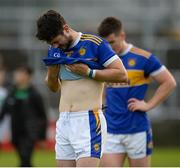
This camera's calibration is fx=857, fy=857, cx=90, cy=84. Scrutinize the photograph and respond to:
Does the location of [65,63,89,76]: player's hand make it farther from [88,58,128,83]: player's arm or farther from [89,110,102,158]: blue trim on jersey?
[89,110,102,158]: blue trim on jersey

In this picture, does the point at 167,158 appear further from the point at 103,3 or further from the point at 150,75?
the point at 103,3

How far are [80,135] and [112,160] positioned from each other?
208 cm

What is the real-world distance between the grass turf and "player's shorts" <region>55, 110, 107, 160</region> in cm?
762

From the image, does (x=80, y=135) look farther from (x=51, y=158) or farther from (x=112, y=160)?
(x=51, y=158)

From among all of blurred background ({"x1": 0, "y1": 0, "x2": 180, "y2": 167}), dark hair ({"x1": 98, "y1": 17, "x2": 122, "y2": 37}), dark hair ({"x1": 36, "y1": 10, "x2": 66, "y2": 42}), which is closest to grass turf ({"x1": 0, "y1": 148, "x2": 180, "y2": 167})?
blurred background ({"x1": 0, "y1": 0, "x2": 180, "y2": 167})

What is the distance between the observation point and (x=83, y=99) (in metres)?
7.89

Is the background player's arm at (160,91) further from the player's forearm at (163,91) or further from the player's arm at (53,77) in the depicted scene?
the player's arm at (53,77)

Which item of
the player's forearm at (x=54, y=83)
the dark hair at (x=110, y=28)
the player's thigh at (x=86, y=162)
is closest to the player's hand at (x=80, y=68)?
the player's forearm at (x=54, y=83)

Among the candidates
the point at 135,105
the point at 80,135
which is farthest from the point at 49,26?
the point at 135,105

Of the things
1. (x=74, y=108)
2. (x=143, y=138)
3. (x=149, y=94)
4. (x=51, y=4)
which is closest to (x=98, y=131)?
(x=74, y=108)

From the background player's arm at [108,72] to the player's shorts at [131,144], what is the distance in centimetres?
214

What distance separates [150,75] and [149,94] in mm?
11133

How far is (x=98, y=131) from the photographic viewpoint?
25.8 ft

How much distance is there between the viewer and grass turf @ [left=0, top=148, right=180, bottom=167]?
16.0m
